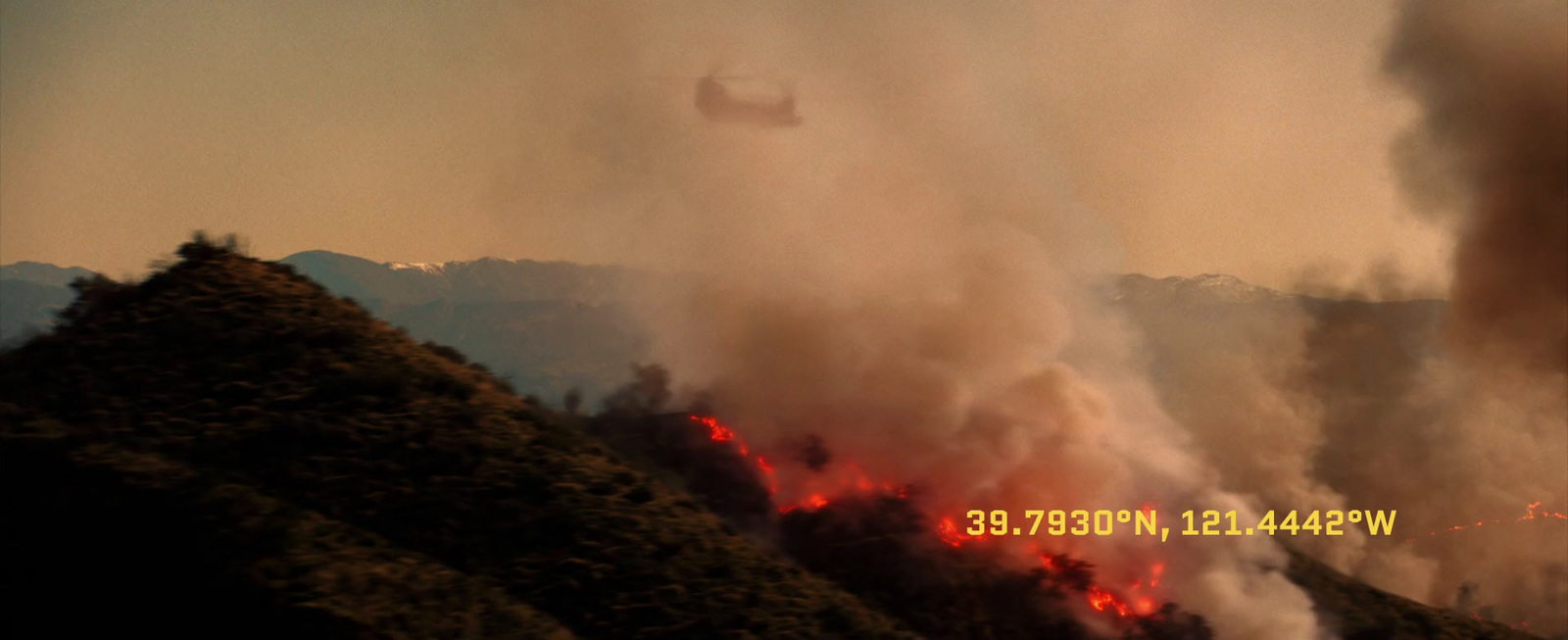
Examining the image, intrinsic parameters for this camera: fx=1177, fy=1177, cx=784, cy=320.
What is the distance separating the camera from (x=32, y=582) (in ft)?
77.7

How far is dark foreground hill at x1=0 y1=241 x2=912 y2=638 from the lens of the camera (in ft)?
77.0

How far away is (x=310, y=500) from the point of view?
28016 millimetres

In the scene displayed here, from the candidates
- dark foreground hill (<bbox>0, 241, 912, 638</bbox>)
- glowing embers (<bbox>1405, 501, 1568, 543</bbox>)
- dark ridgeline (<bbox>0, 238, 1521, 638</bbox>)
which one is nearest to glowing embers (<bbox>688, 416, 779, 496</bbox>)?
dark ridgeline (<bbox>0, 238, 1521, 638</bbox>)

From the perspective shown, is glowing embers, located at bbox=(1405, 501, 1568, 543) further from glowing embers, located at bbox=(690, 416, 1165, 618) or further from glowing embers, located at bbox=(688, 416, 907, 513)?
glowing embers, located at bbox=(688, 416, 907, 513)

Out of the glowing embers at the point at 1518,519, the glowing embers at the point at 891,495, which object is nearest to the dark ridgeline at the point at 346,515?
the glowing embers at the point at 891,495

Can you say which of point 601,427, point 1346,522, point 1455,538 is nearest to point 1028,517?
point 601,427

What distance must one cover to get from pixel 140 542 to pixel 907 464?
3155 centimetres

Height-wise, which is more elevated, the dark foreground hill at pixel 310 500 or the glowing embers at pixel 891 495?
the glowing embers at pixel 891 495

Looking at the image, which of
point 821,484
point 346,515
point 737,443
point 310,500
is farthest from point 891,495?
point 310,500

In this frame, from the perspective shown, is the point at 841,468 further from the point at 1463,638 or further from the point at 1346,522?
the point at 1346,522

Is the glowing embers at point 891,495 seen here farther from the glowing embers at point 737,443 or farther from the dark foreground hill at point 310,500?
the dark foreground hill at point 310,500

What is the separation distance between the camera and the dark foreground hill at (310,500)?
77.0 ft

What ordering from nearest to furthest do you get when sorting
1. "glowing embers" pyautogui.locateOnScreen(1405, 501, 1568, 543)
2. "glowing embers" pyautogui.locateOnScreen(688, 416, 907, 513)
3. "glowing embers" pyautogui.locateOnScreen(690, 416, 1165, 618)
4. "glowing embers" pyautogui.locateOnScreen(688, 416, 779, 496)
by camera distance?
"glowing embers" pyautogui.locateOnScreen(690, 416, 1165, 618)
"glowing embers" pyautogui.locateOnScreen(688, 416, 907, 513)
"glowing embers" pyautogui.locateOnScreen(688, 416, 779, 496)
"glowing embers" pyautogui.locateOnScreen(1405, 501, 1568, 543)

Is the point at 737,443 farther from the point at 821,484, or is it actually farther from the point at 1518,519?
the point at 1518,519
